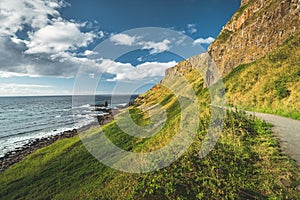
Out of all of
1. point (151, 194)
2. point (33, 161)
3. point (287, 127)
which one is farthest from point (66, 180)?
point (287, 127)

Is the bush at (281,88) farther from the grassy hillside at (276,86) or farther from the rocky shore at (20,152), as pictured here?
the rocky shore at (20,152)

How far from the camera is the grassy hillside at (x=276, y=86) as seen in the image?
1289cm

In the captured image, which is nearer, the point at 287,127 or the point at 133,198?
the point at 133,198

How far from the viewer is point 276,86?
15.9 meters

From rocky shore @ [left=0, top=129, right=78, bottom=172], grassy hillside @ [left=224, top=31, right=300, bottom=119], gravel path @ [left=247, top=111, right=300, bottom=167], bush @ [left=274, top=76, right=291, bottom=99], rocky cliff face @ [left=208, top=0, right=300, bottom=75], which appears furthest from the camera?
rocky cliff face @ [left=208, top=0, right=300, bottom=75]

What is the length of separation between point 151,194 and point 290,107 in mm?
11573

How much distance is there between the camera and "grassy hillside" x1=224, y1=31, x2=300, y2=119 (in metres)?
12.9

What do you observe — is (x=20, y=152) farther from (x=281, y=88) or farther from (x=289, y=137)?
(x=281, y=88)

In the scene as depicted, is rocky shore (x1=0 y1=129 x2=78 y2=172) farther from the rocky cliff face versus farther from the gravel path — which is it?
the rocky cliff face

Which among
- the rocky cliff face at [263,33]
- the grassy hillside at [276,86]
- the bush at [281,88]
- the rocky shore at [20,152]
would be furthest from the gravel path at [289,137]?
the rocky shore at [20,152]

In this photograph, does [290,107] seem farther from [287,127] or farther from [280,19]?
[280,19]

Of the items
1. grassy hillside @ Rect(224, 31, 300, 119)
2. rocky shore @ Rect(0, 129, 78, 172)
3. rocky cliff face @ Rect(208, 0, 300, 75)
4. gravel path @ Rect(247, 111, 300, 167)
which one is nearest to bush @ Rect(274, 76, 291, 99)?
grassy hillside @ Rect(224, 31, 300, 119)

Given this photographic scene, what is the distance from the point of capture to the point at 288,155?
5656 mm

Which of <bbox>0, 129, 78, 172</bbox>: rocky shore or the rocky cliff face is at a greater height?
the rocky cliff face
